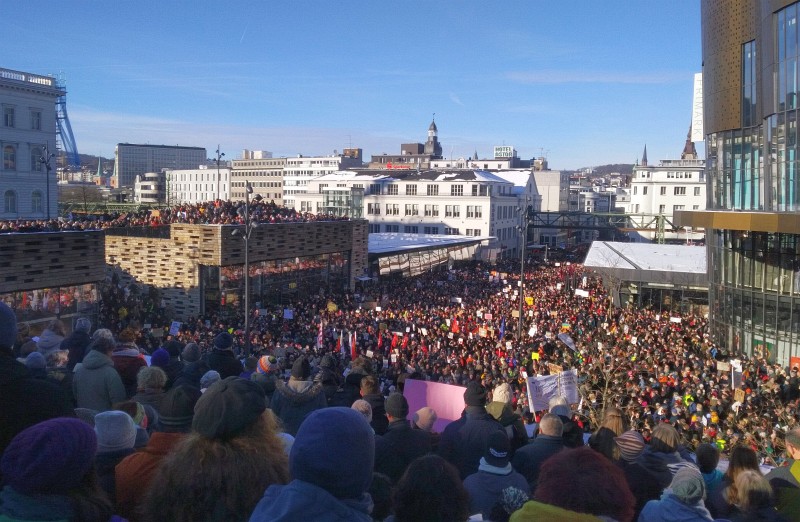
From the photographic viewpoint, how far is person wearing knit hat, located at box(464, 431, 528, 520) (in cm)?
422

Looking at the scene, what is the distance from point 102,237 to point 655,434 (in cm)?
1932

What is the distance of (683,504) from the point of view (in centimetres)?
372

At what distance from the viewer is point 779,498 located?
4621mm

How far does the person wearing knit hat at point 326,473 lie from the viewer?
7.72 feet

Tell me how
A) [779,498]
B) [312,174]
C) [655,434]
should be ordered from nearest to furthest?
[779,498] < [655,434] < [312,174]

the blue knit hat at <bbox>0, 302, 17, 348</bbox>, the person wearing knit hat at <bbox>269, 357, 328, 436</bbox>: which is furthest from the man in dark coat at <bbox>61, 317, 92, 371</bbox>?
the blue knit hat at <bbox>0, 302, 17, 348</bbox>

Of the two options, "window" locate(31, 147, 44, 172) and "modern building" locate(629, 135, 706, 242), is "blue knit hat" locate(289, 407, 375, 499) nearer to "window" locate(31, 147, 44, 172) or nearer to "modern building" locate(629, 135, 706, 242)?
"window" locate(31, 147, 44, 172)

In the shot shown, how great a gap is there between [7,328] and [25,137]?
4804 centimetres

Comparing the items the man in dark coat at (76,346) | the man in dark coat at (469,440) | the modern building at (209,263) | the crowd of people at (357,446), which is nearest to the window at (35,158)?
the modern building at (209,263)

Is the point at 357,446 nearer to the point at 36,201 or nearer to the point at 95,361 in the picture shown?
the point at 95,361

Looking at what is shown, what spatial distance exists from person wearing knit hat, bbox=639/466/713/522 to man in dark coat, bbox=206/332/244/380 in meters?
4.97

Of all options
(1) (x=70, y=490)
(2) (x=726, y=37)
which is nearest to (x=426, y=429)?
(1) (x=70, y=490)

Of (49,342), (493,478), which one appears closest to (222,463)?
(493,478)

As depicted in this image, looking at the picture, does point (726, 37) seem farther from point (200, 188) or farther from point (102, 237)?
point (200, 188)
